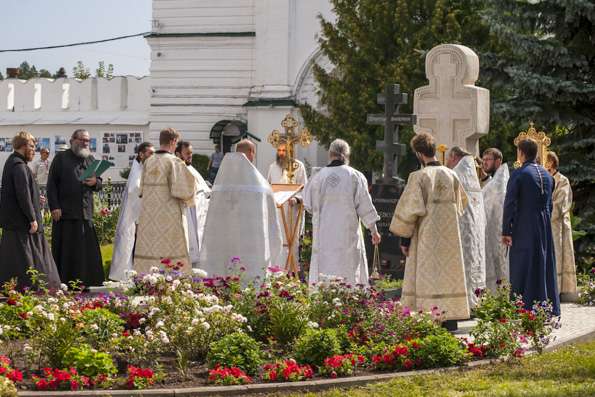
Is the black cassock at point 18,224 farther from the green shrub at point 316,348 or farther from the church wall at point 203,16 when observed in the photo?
the church wall at point 203,16

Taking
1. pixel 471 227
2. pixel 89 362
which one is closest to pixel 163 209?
pixel 471 227

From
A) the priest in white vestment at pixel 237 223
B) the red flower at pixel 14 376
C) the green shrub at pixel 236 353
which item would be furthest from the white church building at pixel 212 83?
the red flower at pixel 14 376

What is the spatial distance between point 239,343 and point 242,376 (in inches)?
18.5

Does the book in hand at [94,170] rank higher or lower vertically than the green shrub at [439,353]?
higher

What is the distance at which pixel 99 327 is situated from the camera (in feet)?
27.9

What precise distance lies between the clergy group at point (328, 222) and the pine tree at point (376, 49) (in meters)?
10.6

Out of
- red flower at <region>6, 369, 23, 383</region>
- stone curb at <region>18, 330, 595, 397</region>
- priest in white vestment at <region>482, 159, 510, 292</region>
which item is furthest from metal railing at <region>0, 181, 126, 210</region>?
red flower at <region>6, 369, 23, 383</region>

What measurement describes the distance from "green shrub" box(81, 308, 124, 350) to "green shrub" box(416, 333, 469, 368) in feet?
7.26

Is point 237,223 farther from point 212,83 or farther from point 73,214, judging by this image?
point 212,83

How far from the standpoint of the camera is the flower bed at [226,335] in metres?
7.89

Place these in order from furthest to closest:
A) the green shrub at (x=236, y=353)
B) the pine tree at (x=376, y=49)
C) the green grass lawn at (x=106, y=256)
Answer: the pine tree at (x=376, y=49)
the green grass lawn at (x=106, y=256)
the green shrub at (x=236, y=353)

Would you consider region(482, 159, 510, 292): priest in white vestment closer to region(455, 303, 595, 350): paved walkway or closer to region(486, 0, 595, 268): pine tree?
region(455, 303, 595, 350): paved walkway

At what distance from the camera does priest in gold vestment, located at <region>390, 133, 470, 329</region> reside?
1007cm

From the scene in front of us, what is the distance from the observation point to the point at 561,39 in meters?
17.7
